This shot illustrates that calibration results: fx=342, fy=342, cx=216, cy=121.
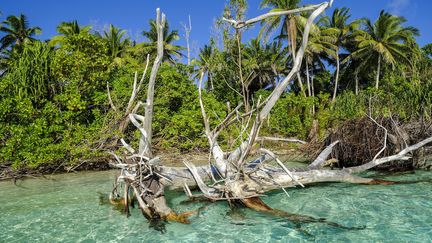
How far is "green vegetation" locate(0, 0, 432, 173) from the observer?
40.5 feet

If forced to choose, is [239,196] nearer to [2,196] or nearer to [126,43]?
[2,196]

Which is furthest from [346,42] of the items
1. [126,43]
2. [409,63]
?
[126,43]

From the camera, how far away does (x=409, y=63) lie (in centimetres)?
3103

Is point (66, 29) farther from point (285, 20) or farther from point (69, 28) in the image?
point (285, 20)

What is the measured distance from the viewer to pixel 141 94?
16.8 metres

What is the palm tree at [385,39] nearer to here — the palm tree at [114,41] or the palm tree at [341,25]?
the palm tree at [341,25]

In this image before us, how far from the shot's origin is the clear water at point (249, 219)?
5055mm

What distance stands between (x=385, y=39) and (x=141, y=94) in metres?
23.8

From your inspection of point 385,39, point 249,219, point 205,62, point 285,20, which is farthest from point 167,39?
point 249,219

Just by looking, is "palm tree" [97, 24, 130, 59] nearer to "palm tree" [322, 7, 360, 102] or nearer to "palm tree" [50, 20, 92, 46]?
"palm tree" [50, 20, 92, 46]

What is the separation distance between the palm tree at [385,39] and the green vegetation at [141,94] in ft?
0.29

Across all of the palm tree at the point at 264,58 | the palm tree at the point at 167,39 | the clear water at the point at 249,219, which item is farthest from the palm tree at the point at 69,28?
the clear water at the point at 249,219

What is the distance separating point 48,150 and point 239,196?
28.4ft

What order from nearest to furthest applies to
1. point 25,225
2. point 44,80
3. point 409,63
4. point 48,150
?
point 25,225 → point 48,150 → point 44,80 → point 409,63
